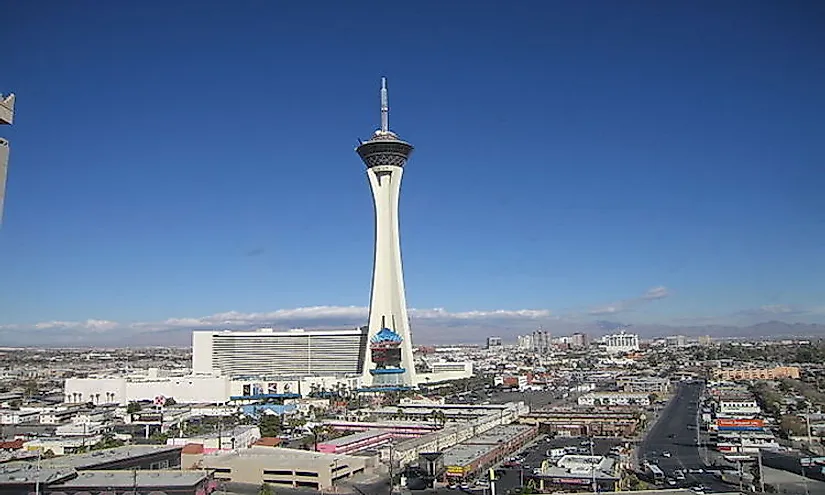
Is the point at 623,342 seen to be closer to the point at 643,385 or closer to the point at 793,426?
the point at 643,385

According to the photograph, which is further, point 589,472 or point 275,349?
point 275,349

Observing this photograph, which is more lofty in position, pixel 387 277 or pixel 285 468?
pixel 387 277

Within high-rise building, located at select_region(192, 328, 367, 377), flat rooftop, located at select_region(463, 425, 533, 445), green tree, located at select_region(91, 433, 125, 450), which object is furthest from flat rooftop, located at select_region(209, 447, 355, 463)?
high-rise building, located at select_region(192, 328, 367, 377)

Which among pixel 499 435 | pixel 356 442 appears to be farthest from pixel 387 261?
pixel 356 442

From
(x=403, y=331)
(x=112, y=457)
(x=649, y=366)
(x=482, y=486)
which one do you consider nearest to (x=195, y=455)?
(x=112, y=457)

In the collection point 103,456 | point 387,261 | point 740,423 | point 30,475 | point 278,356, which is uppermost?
point 387,261

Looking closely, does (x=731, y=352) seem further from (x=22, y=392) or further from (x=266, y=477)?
(x=266, y=477)

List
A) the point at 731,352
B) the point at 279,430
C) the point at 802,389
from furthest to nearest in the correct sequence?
the point at 731,352 < the point at 802,389 < the point at 279,430
